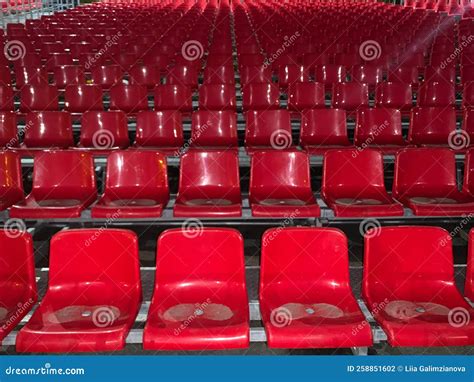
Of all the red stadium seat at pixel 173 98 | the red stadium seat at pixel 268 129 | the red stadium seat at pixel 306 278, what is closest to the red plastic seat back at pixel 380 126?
the red stadium seat at pixel 268 129

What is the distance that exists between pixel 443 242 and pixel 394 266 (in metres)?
0.26

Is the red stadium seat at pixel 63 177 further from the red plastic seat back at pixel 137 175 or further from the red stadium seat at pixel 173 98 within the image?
the red stadium seat at pixel 173 98

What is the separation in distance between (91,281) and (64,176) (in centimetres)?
132

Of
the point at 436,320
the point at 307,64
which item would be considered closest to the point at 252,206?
the point at 436,320

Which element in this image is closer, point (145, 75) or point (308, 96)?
point (308, 96)

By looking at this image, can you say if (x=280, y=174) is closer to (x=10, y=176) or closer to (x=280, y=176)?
(x=280, y=176)

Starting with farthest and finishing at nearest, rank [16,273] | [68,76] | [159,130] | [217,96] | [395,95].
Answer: [68,76] < [395,95] < [217,96] < [159,130] < [16,273]

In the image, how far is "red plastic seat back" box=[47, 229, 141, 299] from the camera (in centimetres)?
259

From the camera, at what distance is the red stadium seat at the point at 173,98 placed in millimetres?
5262

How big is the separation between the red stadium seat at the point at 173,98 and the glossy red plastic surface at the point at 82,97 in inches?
22.7

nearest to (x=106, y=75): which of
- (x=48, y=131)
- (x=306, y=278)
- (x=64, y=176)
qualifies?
(x=48, y=131)

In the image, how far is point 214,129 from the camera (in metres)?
4.58

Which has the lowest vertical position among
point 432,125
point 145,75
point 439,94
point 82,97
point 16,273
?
point 16,273
